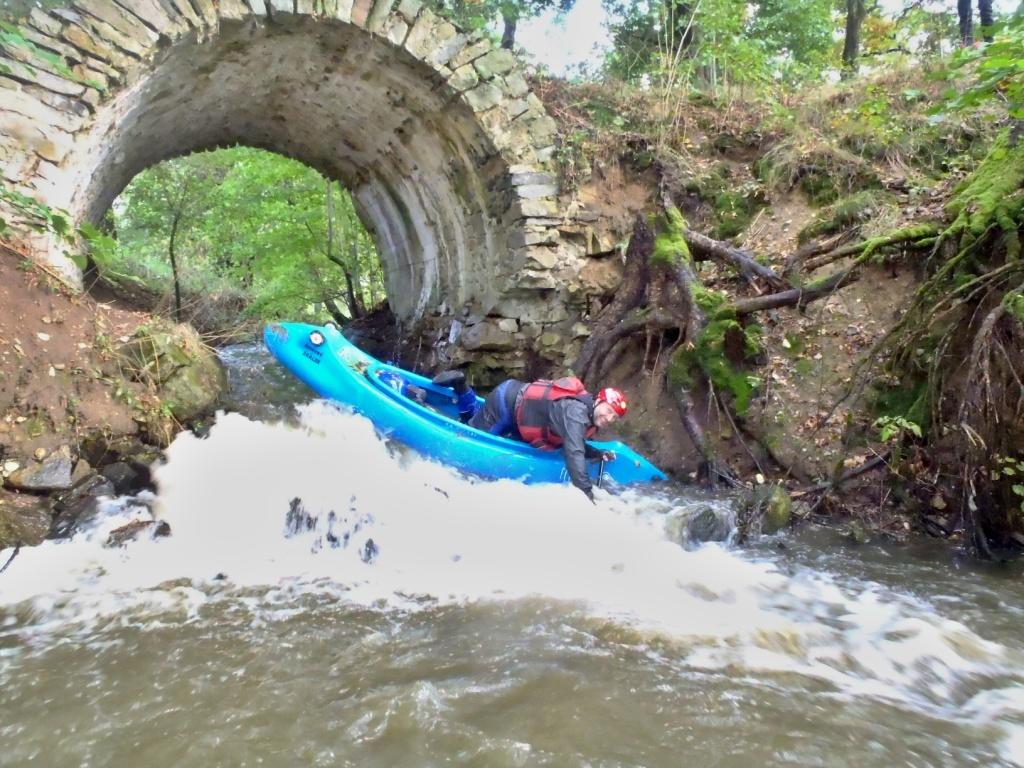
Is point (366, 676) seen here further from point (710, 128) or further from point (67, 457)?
point (710, 128)

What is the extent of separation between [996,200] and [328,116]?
250 inches

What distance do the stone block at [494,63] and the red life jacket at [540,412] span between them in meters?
3.42

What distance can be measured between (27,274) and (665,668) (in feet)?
16.2

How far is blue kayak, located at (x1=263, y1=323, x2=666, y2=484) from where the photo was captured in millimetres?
5148

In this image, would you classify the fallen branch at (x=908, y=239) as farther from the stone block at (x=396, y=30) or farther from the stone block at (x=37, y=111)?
the stone block at (x=37, y=111)

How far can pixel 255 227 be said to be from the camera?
11.4m

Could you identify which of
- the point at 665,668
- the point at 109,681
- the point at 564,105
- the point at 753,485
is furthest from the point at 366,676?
the point at 564,105

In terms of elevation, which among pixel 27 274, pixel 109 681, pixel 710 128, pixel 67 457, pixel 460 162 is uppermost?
pixel 710 128

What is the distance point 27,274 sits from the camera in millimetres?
4723

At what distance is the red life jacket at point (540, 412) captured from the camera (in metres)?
5.07

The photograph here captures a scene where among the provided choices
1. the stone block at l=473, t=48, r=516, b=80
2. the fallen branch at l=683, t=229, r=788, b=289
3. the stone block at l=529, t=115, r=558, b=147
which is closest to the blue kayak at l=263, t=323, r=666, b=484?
the fallen branch at l=683, t=229, r=788, b=289

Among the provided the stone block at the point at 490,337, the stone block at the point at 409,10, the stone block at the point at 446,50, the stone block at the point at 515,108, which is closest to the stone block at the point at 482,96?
the stone block at the point at 515,108

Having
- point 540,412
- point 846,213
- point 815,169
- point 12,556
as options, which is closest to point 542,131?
point 815,169

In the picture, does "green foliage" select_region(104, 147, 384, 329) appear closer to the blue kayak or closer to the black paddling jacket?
the blue kayak
